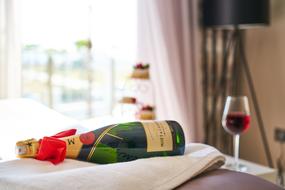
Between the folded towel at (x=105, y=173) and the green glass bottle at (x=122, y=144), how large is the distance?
0.07 feet

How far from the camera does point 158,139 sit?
29.4 inches

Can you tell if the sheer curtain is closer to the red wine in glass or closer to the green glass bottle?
the red wine in glass

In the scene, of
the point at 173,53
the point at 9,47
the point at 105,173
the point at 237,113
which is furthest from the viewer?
the point at 173,53

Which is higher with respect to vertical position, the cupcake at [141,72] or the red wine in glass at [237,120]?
the cupcake at [141,72]

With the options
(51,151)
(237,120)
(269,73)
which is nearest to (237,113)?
(237,120)

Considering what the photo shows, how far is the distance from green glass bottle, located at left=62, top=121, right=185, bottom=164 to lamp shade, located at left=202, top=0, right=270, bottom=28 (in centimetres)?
192

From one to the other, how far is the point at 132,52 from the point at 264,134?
3.60 ft

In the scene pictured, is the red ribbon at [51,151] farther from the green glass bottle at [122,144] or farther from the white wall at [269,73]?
the white wall at [269,73]

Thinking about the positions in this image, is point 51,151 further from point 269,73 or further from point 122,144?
point 269,73

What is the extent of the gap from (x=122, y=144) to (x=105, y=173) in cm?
10

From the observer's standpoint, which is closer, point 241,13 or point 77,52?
point 241,13

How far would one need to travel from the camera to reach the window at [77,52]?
2576mm

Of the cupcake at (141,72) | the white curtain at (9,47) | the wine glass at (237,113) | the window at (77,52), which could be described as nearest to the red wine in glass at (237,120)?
the wine glass at (237,113)

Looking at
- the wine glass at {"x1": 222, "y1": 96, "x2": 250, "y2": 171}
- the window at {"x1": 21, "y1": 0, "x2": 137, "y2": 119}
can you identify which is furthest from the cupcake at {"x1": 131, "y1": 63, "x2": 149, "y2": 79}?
the window at {"x1": 21, "y1": 0, "x2": 137, "y2": 119}
